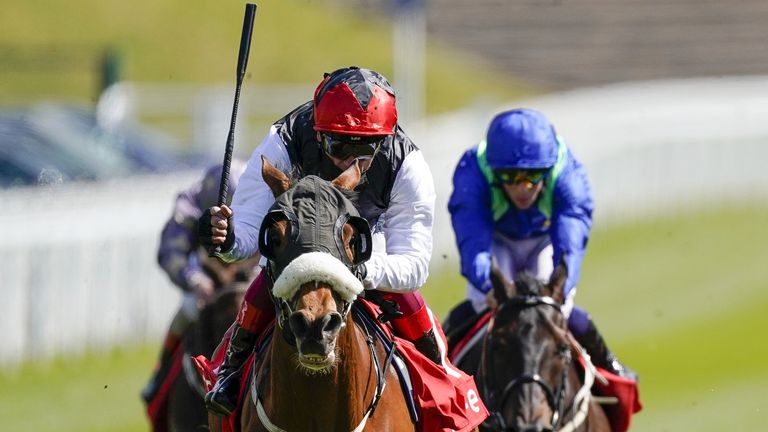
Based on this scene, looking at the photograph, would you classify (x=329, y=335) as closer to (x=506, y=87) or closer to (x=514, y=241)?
(x=514, y=241)

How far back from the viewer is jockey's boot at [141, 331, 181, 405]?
29.8 feet

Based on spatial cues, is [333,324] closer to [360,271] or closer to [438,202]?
[360,271]

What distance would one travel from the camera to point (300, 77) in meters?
33.7

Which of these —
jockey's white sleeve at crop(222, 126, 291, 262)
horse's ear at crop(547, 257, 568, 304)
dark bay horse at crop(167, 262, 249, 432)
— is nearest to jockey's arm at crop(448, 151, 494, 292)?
horse's ear at crop(547, 257, 568, 304)

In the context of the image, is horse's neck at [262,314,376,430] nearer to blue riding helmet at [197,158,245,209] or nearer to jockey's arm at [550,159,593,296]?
jockey's arm at [550,159,593,296]

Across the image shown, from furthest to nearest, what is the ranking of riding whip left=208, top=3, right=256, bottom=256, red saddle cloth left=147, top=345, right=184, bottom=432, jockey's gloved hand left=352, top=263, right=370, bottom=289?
red saddle cloth left=147, top=345, right=184, bottom=432 < riding whip left=208, top=3, right=256, bottom=256 < jockey's gloved hand left=352, top=263, right=370, bottom=289

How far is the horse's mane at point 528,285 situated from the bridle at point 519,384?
3 centimetres

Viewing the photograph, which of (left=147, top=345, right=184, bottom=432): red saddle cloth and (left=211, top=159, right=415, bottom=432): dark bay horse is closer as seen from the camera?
(left=211, top=159, right=415, bottom=432): dark bay horse

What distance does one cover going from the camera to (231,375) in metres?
6.15

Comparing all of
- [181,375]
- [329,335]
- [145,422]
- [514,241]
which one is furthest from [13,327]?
[329,335]

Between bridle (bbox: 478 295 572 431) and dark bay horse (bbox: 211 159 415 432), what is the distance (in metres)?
1.70

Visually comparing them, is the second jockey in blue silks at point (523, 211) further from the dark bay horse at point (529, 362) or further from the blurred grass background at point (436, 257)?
the blurred grass background at point (436, 257)

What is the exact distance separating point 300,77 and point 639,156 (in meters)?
10.9

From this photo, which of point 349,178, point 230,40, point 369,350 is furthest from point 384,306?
point 230,40
